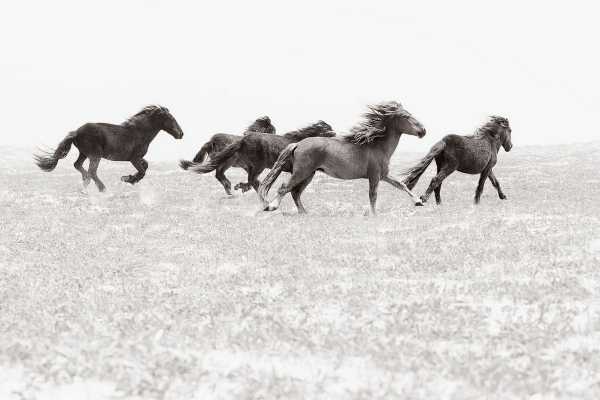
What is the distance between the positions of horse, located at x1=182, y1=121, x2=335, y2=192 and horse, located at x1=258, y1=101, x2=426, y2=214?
7.06 ft

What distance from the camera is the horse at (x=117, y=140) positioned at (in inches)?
627

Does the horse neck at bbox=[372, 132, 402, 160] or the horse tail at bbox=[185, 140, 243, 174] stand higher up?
the horse neck at bbox=[372, 132, 402, 160]

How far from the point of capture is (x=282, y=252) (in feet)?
28.5

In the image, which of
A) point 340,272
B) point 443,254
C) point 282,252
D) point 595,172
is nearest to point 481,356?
point 340,272

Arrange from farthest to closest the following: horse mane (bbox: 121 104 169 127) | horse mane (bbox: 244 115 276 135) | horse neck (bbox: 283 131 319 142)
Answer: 1. horse mane (bbox: 244 115 276 135)
2. horse mane (bbox: 121 104 169 127)
3. horse neck (bbox: 283 131 319 142)

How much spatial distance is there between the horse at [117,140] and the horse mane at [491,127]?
25.6 ft

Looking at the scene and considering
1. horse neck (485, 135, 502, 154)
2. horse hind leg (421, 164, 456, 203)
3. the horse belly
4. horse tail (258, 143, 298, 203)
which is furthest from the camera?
horse neck (485, 135, 502, 154)

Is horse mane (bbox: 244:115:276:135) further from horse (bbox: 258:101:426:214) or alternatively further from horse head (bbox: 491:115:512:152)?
horse head (bbox: 491:115:512:152)

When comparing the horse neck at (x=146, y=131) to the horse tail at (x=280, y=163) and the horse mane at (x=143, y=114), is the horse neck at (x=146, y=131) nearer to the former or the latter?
the horse mane at (x=143, y=114)

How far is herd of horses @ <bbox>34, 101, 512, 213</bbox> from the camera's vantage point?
40.0 ft

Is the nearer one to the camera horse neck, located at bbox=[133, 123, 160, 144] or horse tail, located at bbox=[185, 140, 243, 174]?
horse tail, located at bbox=[185, 140, 243, 174]

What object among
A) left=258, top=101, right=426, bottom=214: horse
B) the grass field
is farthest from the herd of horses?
the grass field

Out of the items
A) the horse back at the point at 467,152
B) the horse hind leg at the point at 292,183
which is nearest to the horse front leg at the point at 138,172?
the horse hind leg at the point at 292,183

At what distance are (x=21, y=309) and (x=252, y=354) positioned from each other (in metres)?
2.72
